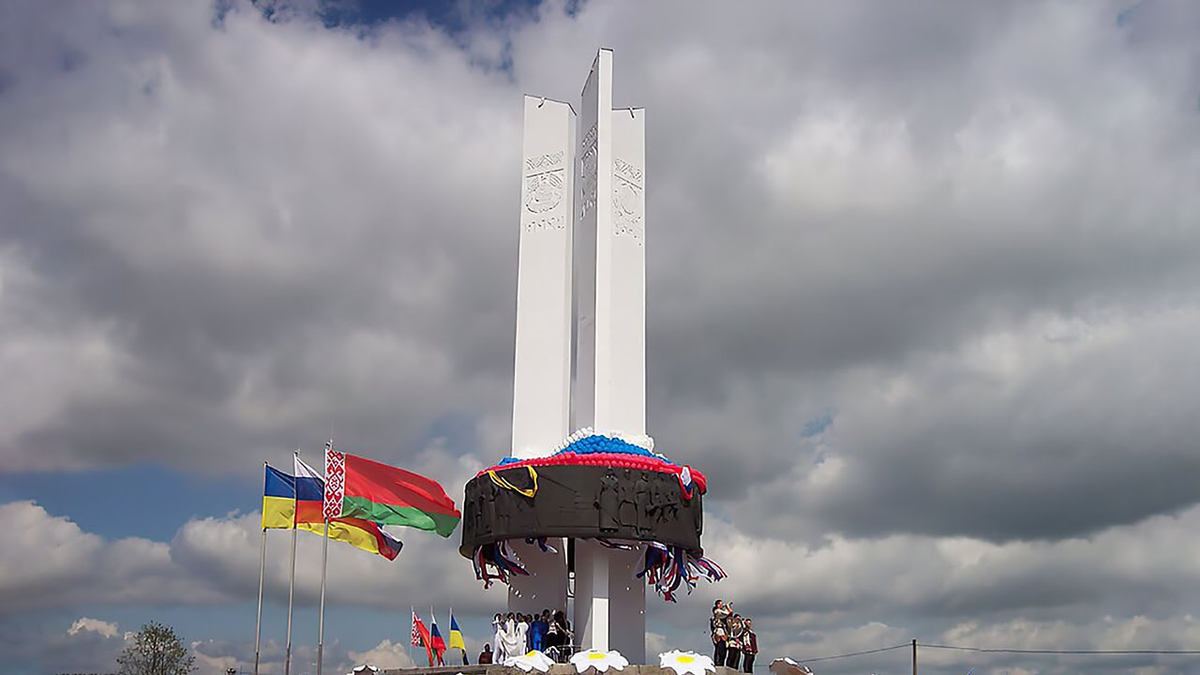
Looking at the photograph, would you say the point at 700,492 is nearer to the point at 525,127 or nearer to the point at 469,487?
the point at 469,487

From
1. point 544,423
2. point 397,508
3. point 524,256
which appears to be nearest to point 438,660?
point 397,508

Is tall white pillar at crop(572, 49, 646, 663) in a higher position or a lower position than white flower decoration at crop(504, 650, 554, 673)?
higher

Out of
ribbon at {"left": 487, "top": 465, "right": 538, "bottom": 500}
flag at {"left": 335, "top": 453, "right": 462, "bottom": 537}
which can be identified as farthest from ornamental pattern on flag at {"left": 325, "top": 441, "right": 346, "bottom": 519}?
ribbon at {"left": 487, "top": 465, "right": 538, "bottom": 500}

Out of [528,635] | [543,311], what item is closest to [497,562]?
[528,635]

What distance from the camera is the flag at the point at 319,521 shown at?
33.9 metres

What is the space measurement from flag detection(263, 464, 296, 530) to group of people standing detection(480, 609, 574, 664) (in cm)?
673

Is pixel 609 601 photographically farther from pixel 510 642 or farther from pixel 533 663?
→ pixel 533 663

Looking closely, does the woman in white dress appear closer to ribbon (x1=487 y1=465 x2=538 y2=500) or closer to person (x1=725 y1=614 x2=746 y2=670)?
ribbon (x1=487 y1=465 x2=538 y2=500)

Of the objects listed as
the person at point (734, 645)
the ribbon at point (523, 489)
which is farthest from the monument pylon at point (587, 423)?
the person at point (734, 645)

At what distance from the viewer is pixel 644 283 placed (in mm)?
35344

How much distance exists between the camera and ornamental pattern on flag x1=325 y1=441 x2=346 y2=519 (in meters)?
32.6

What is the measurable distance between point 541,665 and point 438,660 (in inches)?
606

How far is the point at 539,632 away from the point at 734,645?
5.53m

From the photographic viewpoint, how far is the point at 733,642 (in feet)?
93.8
